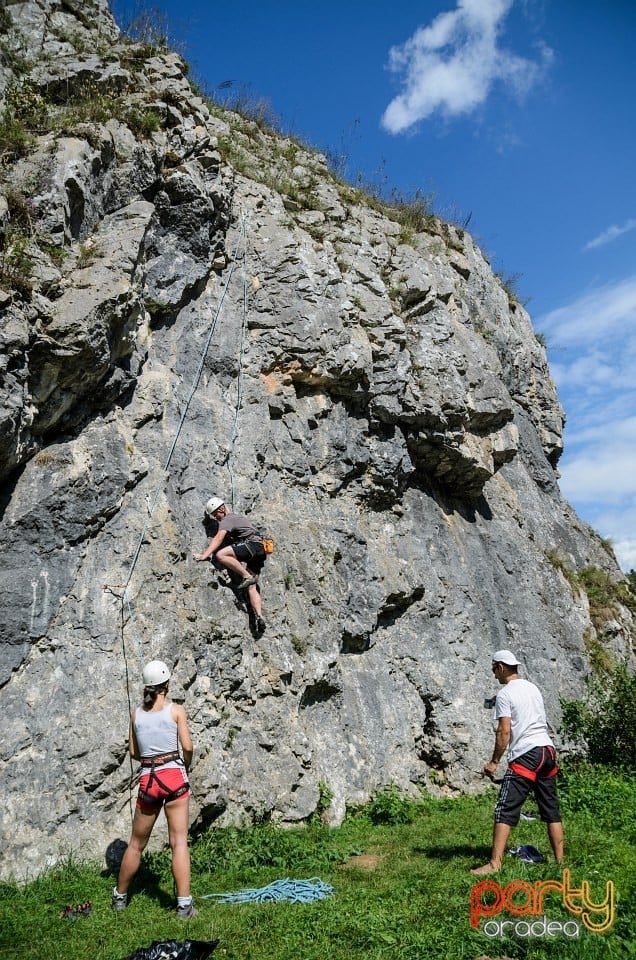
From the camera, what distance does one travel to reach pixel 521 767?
20.5ft

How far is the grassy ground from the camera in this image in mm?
4504

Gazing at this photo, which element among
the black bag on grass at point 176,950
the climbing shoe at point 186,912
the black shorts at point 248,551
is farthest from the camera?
the black shorts at point 248,551

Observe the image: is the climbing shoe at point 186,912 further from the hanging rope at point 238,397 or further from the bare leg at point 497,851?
the hanging rope at point 238,397

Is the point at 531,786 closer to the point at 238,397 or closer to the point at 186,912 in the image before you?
the point at 186,912

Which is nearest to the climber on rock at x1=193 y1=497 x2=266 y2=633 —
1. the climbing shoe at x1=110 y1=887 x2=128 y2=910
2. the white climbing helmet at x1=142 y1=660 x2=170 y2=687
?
the white climbing helmet at x1=142 y1=660 x2=170 y2=687

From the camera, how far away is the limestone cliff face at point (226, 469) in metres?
7.25

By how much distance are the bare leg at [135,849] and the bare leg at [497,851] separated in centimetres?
305

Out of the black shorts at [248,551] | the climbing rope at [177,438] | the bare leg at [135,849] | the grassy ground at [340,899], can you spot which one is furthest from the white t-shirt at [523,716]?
the climbing rope at [177,438]

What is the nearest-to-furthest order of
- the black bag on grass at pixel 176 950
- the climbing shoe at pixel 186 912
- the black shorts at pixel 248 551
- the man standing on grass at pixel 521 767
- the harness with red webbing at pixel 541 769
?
the black bag on grass at pixel 176 950
the climbing shoe at pixel 186 912
the man standing on grass at pixel 521 767
the harness with red webbing at pixel 541 769
the black shorts at pixel 248 551

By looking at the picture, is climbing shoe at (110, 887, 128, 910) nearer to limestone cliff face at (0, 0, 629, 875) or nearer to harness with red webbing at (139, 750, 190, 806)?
harness with red webbing at (139, 750, 190, 806)

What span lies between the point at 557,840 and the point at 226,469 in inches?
257

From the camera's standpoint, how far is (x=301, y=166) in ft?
53.0

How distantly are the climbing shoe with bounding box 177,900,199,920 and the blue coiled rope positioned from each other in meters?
0.41

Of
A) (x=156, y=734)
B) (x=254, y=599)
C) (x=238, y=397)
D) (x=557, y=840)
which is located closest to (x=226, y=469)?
(x=238, y=397)
